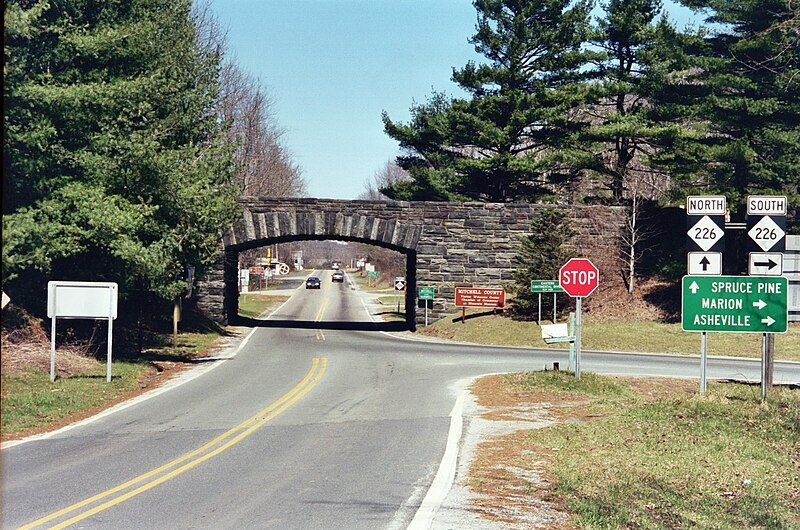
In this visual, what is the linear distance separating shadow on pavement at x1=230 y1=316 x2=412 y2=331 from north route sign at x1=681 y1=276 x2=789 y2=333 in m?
27.4

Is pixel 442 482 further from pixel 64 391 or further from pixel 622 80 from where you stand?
pixel 622 80

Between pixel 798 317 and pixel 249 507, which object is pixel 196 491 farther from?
pixel 798 317

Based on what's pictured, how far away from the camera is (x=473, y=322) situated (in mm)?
41156

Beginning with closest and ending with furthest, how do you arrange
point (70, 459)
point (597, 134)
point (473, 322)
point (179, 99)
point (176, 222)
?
point (70, 459) < point (176, 222) < point (179, 99) < point (473, 322) < point (597, 134)

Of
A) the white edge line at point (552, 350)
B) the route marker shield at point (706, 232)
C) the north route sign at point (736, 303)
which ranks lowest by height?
the white edge line at point (552, 350)

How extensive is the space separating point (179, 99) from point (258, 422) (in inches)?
686

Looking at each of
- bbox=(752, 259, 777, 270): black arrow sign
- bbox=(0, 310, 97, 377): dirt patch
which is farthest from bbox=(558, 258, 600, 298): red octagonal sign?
bbox=(0, 310, 97, 377): dirt patch

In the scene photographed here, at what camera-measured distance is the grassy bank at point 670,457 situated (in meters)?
9.76

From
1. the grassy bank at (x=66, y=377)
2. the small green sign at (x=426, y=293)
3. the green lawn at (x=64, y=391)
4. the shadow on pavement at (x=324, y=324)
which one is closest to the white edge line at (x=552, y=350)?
the small green sign at (x=426, y=293)

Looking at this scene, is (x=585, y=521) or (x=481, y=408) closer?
(x=585, y=521)

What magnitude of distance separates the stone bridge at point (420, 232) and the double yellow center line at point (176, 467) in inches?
909

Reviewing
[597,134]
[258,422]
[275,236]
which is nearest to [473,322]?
[275,236]

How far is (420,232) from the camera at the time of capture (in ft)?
141

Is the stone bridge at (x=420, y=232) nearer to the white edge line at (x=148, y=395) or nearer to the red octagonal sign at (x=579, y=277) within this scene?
the white edge line at (x=148, y=395)
